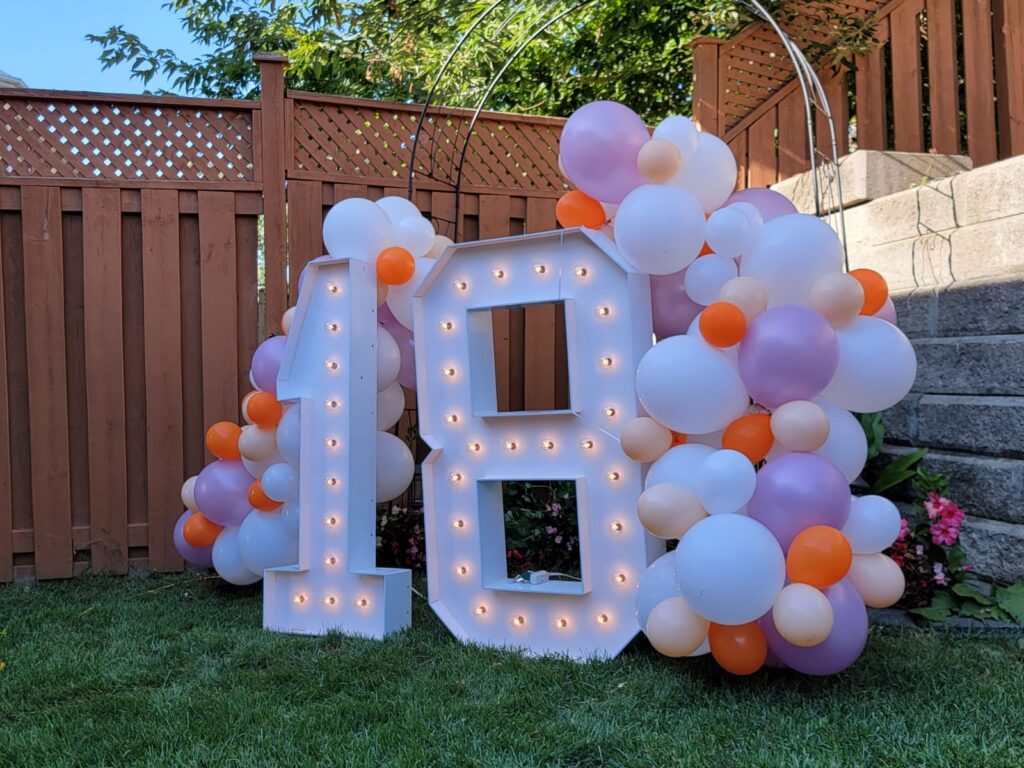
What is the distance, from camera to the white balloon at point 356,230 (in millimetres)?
3857

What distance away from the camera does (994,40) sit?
19.6 feet

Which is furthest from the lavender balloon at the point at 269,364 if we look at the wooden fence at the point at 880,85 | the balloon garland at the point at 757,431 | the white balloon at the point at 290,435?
the wooden fence at the point at 880,85

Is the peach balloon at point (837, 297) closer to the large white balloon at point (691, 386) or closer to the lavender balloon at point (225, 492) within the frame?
the large white balloon at point (691, 386)

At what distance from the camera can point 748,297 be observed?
2.82m

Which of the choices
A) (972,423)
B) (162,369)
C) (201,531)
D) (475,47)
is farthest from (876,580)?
(475,47)

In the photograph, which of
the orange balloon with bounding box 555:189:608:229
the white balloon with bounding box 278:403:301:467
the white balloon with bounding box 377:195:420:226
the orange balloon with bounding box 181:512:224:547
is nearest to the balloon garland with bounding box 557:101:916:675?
the orange balloon with bounding box 555:189:608:229

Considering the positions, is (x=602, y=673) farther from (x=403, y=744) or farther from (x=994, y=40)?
(x=994, y=40)

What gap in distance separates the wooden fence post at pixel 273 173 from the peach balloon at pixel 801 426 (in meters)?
2.95

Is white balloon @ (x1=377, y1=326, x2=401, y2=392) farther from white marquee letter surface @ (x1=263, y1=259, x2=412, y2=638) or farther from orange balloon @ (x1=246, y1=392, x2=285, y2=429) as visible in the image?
orange balloon @ (x1=246, y1=392, x2=285, y2=429)

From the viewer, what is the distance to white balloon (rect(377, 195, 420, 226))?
13.5 ft

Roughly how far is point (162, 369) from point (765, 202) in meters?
3.03

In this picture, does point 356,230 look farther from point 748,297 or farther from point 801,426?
point 801,426

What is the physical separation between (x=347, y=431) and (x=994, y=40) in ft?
16.1

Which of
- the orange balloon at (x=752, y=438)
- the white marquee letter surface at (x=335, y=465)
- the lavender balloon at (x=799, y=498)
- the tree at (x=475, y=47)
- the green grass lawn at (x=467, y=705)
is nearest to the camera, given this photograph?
the green grass lawn at (x=467, y=705)
